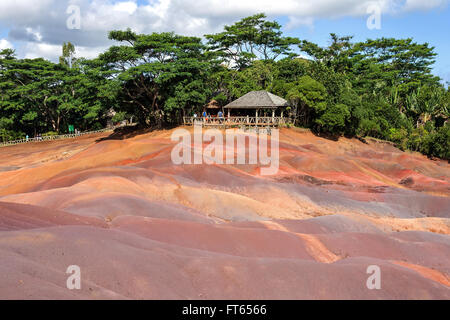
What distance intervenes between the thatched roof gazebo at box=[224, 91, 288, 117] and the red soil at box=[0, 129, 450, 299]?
658 inches

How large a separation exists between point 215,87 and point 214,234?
139 ft

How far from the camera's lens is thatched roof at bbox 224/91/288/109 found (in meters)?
44.9

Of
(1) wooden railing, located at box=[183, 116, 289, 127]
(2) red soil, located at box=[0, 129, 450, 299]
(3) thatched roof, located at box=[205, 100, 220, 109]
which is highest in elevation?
(3) thatched roof, located at box=[205, 100, 220, 109]

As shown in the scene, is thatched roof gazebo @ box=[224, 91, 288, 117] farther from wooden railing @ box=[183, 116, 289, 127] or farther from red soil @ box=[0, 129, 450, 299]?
red soil @ box=[0, 129, 450, 299]

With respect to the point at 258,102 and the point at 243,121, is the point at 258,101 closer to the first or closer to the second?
the point at 258,102

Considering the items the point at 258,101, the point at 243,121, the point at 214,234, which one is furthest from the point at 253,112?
the point at 214,234

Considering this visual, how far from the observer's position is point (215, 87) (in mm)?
53406

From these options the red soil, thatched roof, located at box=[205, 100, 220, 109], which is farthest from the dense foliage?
the red soil

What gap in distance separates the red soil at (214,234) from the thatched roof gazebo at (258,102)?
16.7m

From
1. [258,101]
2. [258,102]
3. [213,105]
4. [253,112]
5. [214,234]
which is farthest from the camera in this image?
[213,105]

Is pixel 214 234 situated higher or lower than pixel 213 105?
lower

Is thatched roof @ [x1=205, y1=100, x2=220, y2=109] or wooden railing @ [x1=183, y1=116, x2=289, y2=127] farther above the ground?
thatched roof @ [x1=205, y1=100, x2=220, y2=109]

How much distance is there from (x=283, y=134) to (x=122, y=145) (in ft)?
63.7
